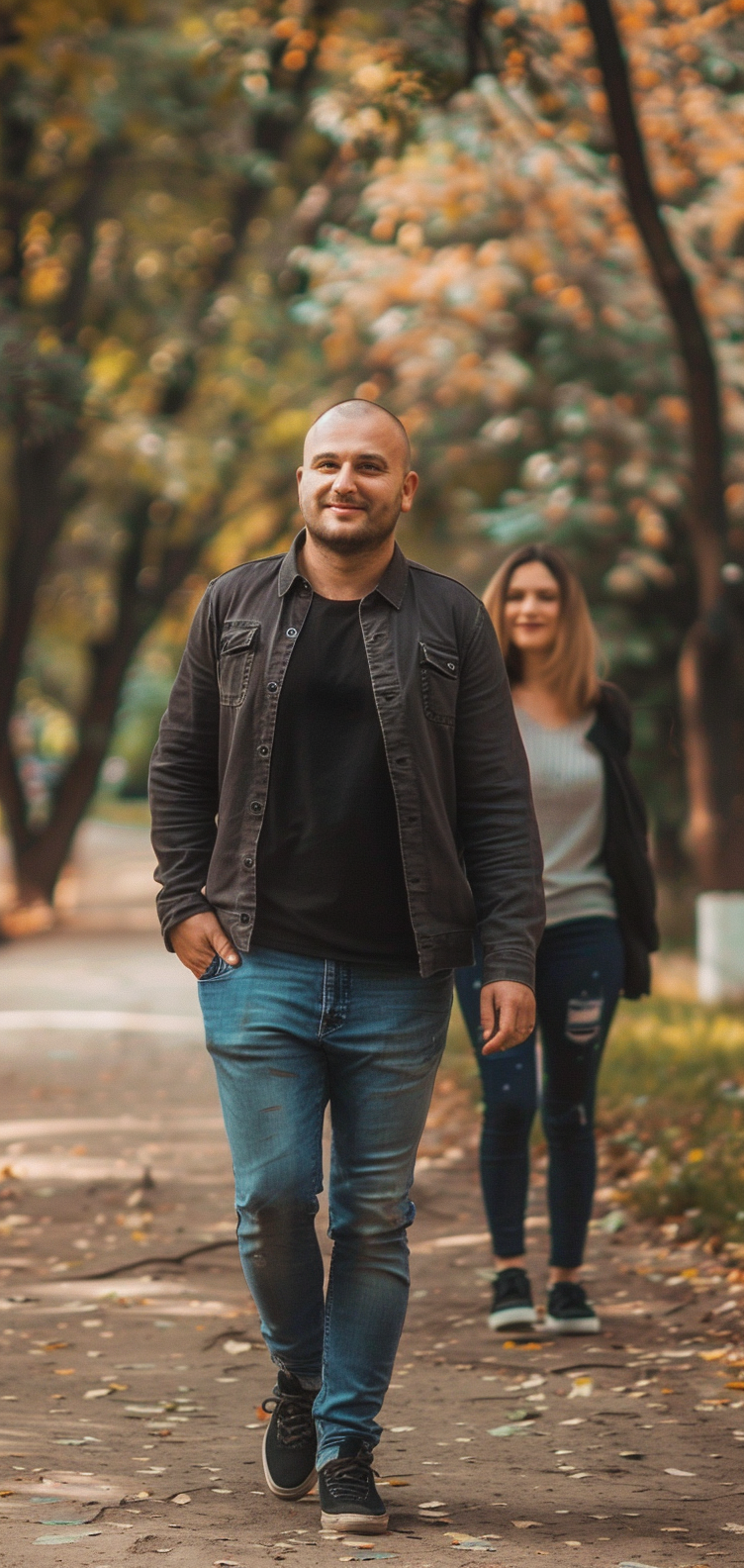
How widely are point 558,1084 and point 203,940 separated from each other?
1849mm

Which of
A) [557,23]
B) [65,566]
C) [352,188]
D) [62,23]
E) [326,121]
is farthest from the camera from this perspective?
[65,566]

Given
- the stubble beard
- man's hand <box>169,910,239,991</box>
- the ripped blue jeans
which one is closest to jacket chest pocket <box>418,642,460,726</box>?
the stubble beard

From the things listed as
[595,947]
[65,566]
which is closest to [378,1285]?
[595,947]

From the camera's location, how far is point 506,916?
12.2 ft

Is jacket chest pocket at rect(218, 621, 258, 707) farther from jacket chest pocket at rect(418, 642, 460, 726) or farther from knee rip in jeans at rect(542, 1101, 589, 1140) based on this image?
knee rip in jeans at rect(542, 1101, 589, 1140)

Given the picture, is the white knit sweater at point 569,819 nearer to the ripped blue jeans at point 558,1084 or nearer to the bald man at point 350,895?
the ripped blue jeans at point 558,1084

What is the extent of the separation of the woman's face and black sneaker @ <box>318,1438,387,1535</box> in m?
2.47

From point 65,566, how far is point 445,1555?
65.7 feet

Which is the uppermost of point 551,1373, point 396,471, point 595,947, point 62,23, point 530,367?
point 62,23

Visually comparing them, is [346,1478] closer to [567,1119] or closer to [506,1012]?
[506,1012]

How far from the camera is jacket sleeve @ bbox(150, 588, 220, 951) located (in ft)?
12.6

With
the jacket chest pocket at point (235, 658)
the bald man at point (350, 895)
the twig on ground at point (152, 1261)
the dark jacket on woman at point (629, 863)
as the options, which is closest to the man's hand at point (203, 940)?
the bald man at point (350, 895)

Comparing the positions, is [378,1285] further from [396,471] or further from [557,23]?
[557,23]

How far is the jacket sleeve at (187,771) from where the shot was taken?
12.6ft
